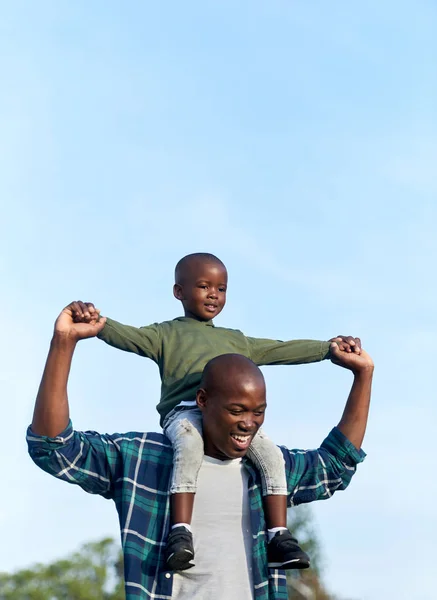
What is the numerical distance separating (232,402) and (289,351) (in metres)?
1.03

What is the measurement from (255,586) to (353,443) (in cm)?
136

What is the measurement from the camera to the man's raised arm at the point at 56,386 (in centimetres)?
643

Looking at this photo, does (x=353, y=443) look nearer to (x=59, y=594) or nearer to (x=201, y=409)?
(x=201, y=409)

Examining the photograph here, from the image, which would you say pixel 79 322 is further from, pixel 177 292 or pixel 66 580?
pixel 66 580

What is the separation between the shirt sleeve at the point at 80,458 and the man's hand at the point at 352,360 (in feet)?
5.53

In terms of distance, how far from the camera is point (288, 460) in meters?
7.19

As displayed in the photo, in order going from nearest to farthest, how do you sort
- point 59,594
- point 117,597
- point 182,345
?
point 182,345 < point 117,597 < point 59,594

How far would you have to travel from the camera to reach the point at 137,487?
21.9 feet

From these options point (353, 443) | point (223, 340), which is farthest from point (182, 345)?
point (353, 443)

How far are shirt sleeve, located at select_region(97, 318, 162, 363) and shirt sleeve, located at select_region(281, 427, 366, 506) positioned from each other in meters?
1.11

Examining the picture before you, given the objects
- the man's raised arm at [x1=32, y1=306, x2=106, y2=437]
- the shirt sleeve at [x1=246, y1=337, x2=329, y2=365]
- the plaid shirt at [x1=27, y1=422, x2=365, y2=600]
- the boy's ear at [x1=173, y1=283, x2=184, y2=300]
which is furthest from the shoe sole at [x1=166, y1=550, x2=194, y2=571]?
the boy's ear at [x1=173, y1=283, x2=184, y2=300]

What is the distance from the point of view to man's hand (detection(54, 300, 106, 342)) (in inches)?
258

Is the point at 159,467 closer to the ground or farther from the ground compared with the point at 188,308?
closer to the ground

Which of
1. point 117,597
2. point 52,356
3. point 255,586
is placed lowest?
point 255,586
